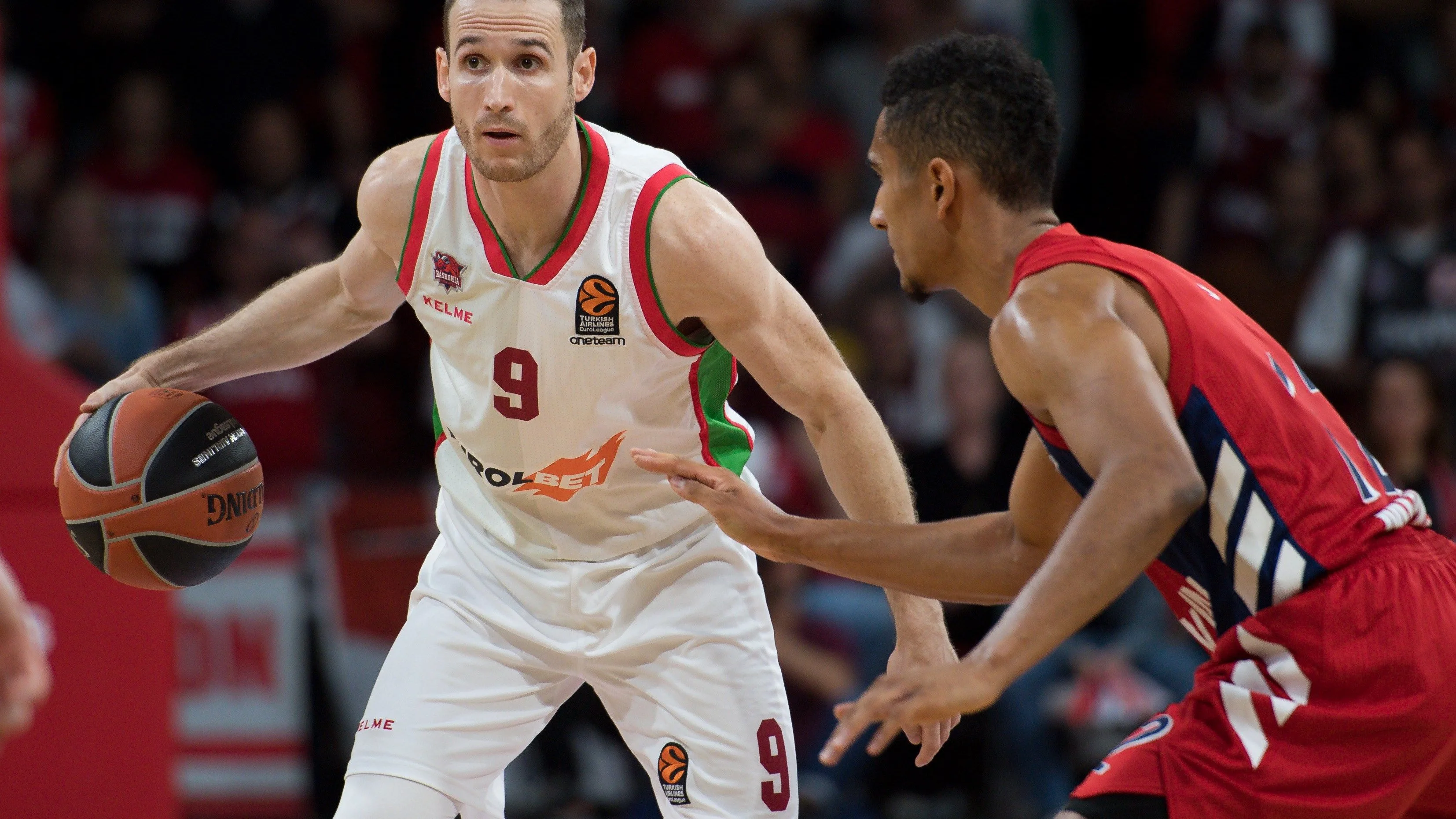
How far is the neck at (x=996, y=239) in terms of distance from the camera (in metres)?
3.24

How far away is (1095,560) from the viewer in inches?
106

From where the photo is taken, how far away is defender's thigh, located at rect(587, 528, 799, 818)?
12.9 ft

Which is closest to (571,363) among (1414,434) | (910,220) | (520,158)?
(520,158)

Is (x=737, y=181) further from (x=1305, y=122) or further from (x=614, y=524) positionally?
(x=614, y=524)

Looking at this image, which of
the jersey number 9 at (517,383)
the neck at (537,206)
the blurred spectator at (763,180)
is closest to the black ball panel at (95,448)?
the jersey number 9 at (517,383)

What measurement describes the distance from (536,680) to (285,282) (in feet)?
4.30

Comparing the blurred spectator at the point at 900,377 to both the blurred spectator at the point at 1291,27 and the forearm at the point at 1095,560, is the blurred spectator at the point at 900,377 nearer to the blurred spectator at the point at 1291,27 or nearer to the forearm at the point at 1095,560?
the blurred spectator at the point at 1291,27

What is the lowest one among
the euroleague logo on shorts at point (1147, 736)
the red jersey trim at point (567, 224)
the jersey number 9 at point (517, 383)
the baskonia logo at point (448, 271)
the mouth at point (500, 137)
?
the euroleague logo on shorts at point (1147, 736)

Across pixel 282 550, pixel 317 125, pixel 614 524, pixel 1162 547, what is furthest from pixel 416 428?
pixel 1162 547

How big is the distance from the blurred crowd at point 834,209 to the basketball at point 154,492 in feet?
10.7

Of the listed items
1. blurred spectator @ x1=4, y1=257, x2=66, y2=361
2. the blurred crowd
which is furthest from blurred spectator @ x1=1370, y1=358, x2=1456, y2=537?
blurred spectator @ x1=4, y1=257, x2=66, y2=361

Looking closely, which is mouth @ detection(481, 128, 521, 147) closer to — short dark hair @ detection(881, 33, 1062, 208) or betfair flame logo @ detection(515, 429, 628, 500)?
betfair flame logo @ detection(515, 429, 628, 500)

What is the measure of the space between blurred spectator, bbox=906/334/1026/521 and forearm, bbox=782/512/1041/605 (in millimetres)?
3827

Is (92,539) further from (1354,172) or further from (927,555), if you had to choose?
(1354,172)
